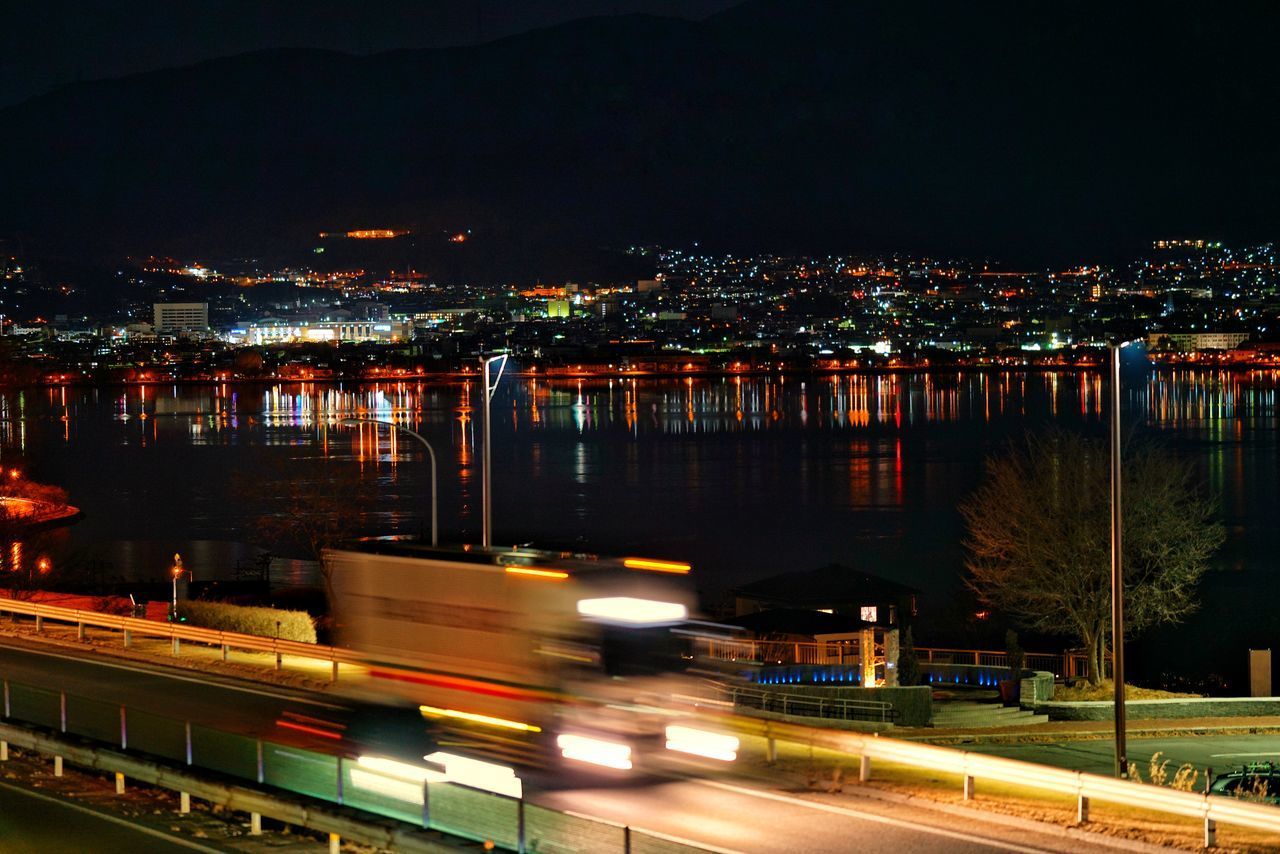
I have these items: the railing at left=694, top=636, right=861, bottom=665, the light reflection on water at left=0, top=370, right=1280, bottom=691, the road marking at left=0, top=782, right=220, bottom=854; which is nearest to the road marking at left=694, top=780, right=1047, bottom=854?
the road marking at left=0, top=782, right=220, bottom=854

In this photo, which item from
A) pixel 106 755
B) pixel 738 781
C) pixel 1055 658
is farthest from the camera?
pixel 1055 658

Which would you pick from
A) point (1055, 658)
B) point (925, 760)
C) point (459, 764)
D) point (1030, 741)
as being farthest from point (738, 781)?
point (1055, 658)

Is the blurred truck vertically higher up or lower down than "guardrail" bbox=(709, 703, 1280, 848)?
higher up

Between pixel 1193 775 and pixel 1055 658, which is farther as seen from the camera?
pixel 1055 658

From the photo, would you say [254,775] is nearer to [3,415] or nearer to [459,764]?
[459,764]

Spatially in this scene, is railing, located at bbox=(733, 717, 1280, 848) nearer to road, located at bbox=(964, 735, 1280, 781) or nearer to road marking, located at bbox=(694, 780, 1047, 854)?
road marking, located at bbox=(694, 780, 1047, 854)

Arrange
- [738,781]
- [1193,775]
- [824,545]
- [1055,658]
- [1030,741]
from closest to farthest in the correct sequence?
[738,781] < [1193,775] < [1030,741] < [1055,658] < [824,545]

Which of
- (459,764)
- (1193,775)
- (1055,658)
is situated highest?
(459,764)
